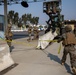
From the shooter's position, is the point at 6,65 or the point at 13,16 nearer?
the point at 6,65

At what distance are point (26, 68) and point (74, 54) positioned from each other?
187 cm

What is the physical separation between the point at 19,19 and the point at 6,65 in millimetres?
104712

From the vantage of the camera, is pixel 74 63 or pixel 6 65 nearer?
pixel 74 63

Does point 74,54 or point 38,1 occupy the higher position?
point 38,1

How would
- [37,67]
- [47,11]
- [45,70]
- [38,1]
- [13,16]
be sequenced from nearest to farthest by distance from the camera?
1. [45,70]
2. [37,67]
3. [47,11]
4. [38,1]
5. [13,16]

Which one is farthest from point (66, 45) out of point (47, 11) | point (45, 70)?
point (47, 11)

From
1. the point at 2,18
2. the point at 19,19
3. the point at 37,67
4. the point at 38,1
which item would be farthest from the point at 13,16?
the point at 37,67

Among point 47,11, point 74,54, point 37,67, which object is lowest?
point 37,67

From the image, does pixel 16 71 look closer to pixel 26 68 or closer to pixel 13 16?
pixel 26 68

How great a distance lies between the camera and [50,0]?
1032 inches

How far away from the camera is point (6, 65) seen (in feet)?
26.9

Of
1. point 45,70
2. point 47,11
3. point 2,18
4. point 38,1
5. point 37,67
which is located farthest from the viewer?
point 38,1

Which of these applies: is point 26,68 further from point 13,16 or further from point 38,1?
point 13,16

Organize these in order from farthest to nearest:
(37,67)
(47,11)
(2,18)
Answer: (2,18), (47,11), (37,67)
